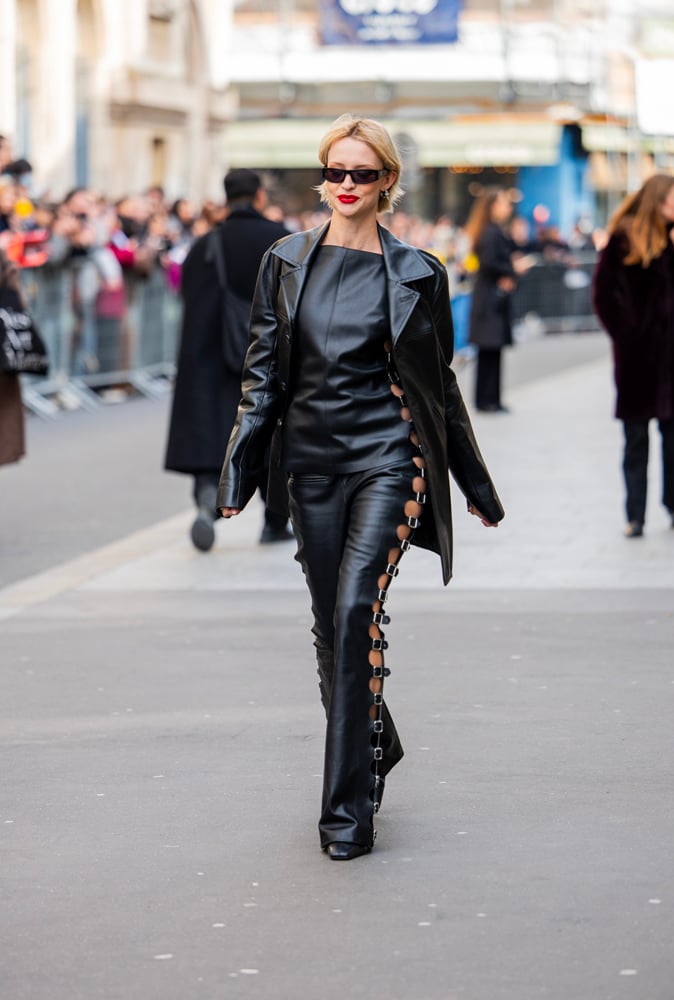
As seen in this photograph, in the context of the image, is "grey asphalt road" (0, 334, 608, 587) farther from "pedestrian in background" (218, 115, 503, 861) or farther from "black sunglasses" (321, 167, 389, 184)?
"black sunglasses" (321, 167, 389, 184)

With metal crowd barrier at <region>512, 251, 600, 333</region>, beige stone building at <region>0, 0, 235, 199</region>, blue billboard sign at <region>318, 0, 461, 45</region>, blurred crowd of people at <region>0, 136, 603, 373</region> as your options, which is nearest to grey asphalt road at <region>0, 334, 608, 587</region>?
blurred crowd of people at <region>0, 136, 603, 373</region>

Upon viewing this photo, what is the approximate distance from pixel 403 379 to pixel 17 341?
5850 mm

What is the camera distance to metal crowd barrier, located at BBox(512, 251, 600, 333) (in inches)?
1417

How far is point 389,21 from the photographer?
39.8 meters

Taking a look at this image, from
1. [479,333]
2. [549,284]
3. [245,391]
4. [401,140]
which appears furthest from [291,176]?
[245,391]

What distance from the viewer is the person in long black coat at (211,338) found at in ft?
35.0

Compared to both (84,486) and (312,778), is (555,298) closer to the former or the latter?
(84,486)

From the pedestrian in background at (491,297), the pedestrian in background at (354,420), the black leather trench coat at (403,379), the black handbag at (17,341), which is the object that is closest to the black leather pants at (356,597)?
the pedestrian in background at (354,420)

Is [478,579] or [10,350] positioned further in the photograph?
[10,350]

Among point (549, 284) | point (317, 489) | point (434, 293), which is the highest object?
point (434, 293)

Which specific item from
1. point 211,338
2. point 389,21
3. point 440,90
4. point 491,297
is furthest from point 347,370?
point 440,90

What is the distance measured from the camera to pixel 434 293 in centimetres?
555

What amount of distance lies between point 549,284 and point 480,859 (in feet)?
104

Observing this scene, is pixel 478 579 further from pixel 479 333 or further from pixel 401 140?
pixel 401 140
